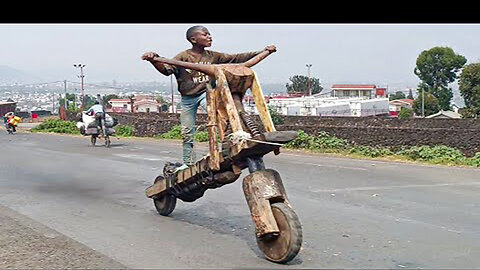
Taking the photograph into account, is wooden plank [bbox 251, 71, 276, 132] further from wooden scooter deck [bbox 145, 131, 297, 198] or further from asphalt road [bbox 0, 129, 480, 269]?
asphalt road [bbox 0, 129, 480, 269]

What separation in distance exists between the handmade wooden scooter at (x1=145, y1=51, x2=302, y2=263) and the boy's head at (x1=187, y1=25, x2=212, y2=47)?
526mm

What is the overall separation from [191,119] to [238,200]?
1.93 meters

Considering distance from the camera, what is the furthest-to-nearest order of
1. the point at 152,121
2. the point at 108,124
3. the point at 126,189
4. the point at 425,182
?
the point at 152,121, the point at 108,124, the point at 425,182, the point at 126,189

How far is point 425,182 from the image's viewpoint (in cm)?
1162

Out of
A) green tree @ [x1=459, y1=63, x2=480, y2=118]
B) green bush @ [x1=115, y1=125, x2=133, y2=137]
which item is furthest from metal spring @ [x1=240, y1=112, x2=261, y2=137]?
green tree @ [x1=459, y1=63, x2=480, y2=118]

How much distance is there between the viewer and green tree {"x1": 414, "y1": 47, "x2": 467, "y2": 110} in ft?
205

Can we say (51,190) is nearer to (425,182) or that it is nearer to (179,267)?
(179,267)

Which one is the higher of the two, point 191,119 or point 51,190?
point 191,119

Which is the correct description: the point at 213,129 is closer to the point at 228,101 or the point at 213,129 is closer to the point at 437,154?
the point at 228,101

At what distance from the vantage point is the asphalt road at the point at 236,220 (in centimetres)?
592

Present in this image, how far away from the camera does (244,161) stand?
6.29 metres

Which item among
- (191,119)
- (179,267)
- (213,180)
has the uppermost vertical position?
(191,119)
